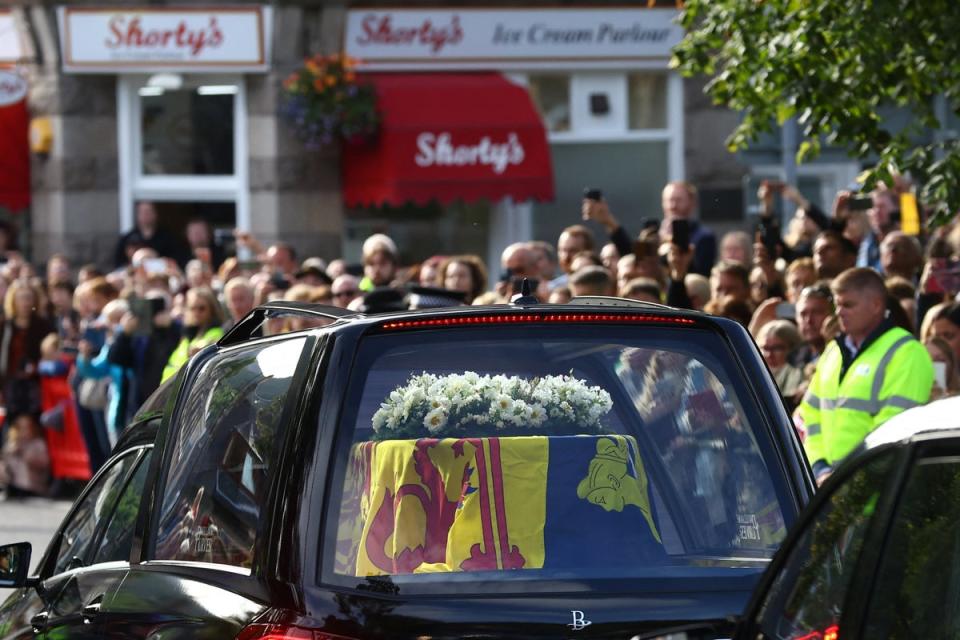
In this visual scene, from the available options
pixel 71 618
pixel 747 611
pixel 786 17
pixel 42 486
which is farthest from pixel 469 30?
pixel 747 611

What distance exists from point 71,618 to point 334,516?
1293mm

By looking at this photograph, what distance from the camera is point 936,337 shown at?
29.3 feet

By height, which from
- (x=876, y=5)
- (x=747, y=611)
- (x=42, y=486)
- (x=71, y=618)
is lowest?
(x=42, y=486)

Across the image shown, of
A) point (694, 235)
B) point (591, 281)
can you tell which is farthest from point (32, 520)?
point (591, 281)

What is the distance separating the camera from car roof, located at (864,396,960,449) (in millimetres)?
2613

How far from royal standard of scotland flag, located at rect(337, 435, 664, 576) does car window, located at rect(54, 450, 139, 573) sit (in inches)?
52.8

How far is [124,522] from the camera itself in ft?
16.7

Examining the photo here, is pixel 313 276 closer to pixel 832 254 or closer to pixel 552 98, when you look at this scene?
pixel 832 254

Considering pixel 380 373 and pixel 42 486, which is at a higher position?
pixel 380 373

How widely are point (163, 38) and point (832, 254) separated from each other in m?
11.8

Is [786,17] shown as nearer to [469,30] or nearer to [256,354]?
[256,354]

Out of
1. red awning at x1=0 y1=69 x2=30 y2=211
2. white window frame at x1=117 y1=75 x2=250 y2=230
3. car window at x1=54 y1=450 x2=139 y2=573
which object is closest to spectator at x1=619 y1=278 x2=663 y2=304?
car window at x1=54 y1=450 x2=139 y2=573

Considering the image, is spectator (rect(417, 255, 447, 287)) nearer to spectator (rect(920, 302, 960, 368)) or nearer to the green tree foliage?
the green tree foliage

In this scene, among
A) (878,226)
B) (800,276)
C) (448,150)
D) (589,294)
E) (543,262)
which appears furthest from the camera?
(448,150)
